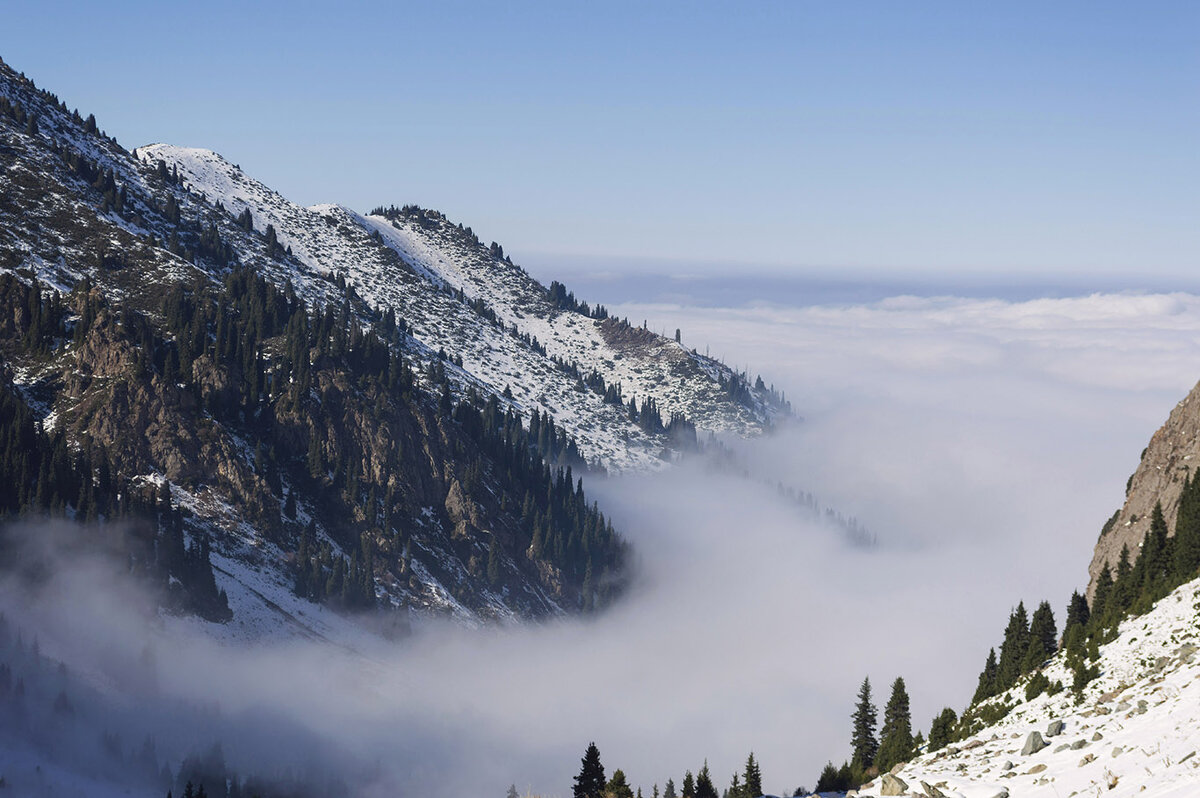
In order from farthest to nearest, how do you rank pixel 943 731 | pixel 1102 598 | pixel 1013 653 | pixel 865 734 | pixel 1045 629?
1. pixel 865 734
2. pixel 1102 598
3. pixel 1013 653
4. pixel 1045 629
5. pixel 943 731


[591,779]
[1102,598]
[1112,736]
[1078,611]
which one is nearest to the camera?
[1112,736]

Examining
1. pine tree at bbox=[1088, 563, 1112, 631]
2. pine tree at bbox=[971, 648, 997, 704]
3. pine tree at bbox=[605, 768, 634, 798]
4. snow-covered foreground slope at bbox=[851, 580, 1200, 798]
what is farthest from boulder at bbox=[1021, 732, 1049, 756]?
pine tree at bbox=[971, 648, 997, 704]

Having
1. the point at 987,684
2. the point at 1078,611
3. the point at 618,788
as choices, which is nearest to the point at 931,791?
the point at 618,788

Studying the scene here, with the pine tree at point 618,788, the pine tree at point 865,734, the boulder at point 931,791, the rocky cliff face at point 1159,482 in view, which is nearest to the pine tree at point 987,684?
the pine tree at point 865,734

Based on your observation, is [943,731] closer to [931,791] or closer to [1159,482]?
[931,791]

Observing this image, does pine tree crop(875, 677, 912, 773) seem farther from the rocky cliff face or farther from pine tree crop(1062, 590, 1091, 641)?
the rocky cliff face

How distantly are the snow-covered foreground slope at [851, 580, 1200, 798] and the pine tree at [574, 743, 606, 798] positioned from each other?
89.0ft

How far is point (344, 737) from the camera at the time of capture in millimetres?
188750

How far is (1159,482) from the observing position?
359 feet

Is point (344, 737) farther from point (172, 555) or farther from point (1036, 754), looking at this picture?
point (1036, 754)

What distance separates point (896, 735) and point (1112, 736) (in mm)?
48876

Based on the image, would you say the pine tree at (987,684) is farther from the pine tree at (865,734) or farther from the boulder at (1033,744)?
the boulder at (1033,744)

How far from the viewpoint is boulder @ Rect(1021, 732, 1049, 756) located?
5584 centimetres

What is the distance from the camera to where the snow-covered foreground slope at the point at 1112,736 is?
1750 inches
